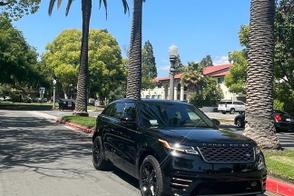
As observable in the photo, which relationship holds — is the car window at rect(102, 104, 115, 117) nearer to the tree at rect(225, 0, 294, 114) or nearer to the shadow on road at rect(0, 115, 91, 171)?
the shadow on road at rect(0, 115, 91, 171)

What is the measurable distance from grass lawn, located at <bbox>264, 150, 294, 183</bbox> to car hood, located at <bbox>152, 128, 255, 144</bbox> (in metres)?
2.42

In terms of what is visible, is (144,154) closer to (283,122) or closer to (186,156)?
(186,156)

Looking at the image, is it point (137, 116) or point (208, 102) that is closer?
point (137, 116)

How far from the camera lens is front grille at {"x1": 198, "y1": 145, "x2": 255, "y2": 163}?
7742 millimetres

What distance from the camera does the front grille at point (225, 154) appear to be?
774 cm

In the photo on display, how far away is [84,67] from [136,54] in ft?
22.9

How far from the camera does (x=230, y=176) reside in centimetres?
771

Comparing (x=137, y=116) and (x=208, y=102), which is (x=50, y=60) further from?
(x=137, y=116)

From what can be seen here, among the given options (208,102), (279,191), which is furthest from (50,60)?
(279,191)

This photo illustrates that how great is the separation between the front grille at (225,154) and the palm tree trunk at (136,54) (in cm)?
1617

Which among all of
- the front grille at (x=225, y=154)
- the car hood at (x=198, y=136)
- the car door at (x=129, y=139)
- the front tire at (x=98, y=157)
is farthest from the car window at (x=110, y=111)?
the front grille at (x=225, y=154)

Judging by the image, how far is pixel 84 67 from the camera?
99.8 ft

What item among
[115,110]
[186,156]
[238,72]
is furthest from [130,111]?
[238,72]

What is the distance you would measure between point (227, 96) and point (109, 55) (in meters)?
18.5
